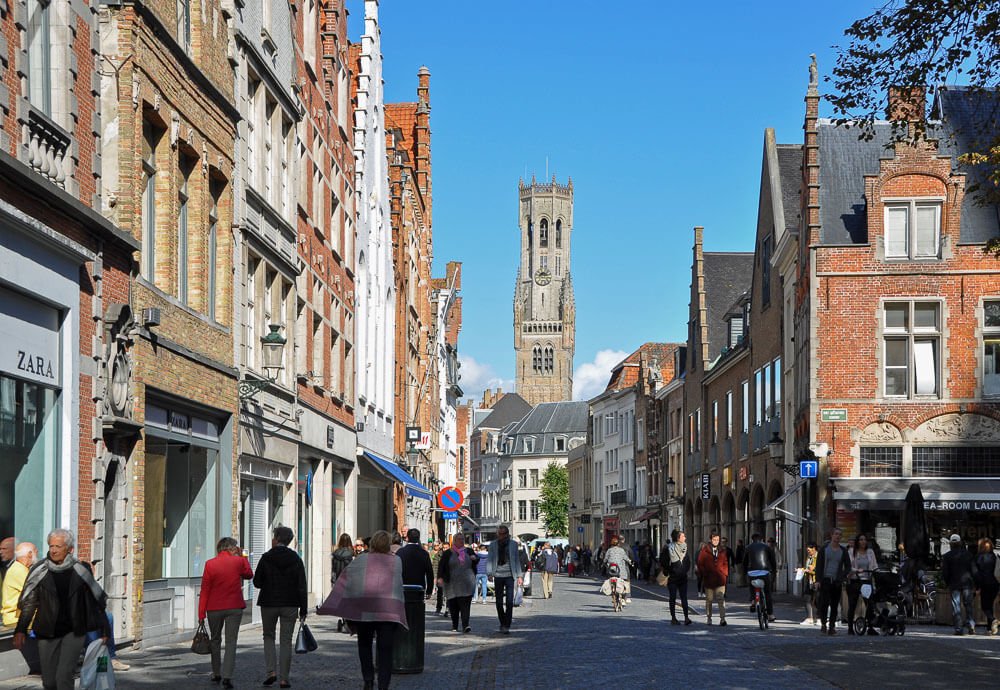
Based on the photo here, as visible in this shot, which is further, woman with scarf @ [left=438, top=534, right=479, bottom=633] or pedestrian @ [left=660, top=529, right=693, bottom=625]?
pedestrian @ [left=660, top=529, right=693, bottom=625]

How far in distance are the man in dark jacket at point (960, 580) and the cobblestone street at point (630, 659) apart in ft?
2.16

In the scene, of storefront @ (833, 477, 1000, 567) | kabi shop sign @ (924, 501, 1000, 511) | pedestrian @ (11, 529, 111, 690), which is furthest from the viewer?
storefront @ (833, 477, 1000, 567)

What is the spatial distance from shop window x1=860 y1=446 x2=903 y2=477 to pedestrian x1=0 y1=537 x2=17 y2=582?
26.4 metres

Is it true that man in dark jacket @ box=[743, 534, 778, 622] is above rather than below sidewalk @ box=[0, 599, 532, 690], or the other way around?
above

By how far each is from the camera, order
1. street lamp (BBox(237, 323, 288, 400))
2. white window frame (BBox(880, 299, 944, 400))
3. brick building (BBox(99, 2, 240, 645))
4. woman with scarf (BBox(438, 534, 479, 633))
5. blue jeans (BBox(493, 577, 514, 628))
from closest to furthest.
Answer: brick building (BBox(99, 2, 240, 645)) < street lamp (BBox(237, 323, 288, 400)) < blue jeans (BBox(493, 577, 514, 628)) < woman with scarf (BBox(438, 534, 479, 633)) < white window frame (BBox(880, 299, 944, 400))

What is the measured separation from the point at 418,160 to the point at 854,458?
977 inches

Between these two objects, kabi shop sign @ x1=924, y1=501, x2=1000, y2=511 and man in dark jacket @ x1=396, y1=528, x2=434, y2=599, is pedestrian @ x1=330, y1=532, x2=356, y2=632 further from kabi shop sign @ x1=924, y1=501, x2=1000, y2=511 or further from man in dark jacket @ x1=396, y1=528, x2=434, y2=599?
kabi shop sign @ x1=924, y1=501, x2=1000, y2=511

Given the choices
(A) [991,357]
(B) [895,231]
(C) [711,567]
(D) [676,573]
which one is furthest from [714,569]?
(B) [895,231]

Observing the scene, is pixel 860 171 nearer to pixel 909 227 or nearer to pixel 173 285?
pixel 909 227

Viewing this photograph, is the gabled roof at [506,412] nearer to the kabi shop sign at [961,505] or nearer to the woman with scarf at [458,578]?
the kabi shop sign at [961,505]

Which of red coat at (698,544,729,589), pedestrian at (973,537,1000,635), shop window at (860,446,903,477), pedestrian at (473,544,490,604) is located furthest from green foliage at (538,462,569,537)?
pedestrian at (973,537,1000,635)

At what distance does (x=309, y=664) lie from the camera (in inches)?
708

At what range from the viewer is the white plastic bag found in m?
10.7

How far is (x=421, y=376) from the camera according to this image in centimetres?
5822
